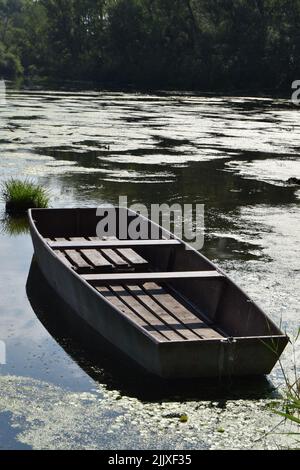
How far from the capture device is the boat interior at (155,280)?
25.3 ft

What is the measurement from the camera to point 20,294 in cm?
960

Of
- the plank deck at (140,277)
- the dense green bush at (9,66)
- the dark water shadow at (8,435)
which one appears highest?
the dense green bush at (9,66)

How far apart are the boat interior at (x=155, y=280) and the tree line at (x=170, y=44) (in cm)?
4743

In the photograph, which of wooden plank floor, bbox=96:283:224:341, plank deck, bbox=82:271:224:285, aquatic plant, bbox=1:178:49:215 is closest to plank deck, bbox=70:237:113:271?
wooden plank floor, bbox=96:283:224:341

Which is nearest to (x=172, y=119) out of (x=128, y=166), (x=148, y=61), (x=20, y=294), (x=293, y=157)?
(x=293, y=157)

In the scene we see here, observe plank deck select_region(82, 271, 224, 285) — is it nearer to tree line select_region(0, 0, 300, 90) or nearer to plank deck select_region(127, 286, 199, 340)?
plank deck select_region(127, 286, 199, 340)

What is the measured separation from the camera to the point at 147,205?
14.6m

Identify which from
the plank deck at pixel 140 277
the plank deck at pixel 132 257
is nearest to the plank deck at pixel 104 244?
the plank deck at pixel 132 257

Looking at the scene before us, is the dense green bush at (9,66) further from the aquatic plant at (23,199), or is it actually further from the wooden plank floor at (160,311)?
the wooden plank floor at (160,311)

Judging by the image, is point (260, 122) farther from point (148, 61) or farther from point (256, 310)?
point (148, 61)

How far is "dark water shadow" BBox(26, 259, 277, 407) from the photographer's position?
693 centimetres

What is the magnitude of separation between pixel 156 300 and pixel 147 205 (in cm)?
619

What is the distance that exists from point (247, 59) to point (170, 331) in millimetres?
53777

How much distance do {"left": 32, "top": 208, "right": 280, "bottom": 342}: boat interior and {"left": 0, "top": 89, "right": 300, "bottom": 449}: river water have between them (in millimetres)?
485
